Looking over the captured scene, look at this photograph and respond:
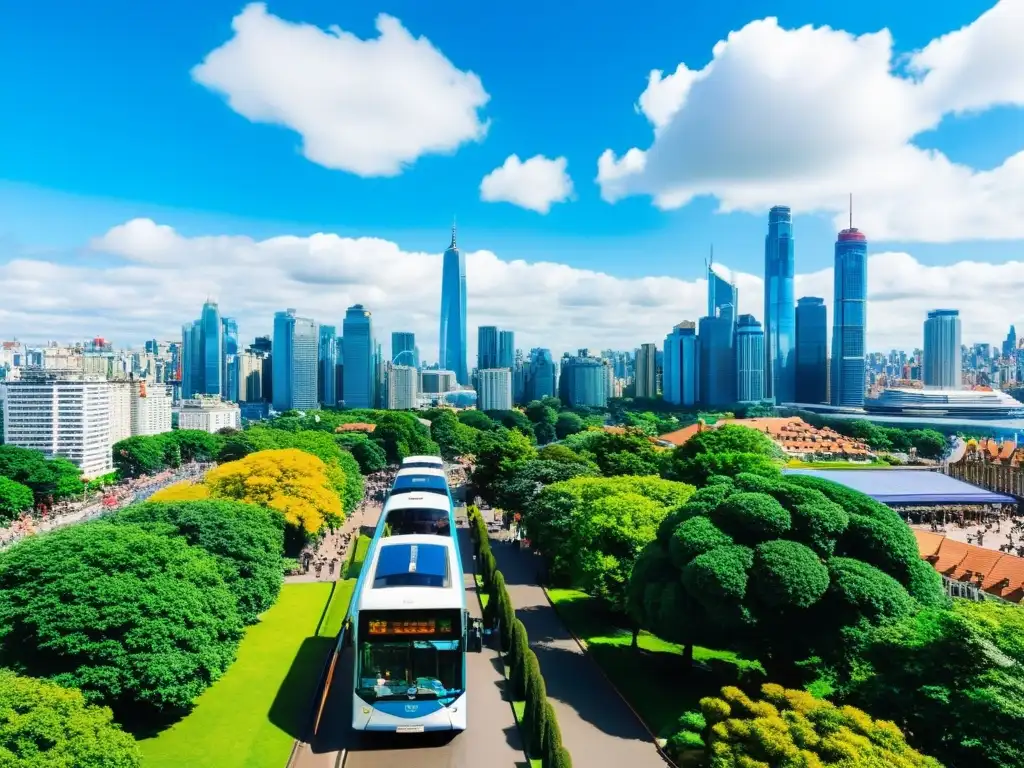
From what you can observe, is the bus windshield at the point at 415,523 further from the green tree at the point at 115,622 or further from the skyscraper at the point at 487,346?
the skyscraper at the point at 487,346

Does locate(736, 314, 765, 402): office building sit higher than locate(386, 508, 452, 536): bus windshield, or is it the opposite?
locate(736, 314, 765, 402): office building

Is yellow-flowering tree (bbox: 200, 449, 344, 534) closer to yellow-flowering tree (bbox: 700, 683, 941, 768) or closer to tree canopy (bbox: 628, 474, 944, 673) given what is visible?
tree canopy (bbox: 628, 474, 944, 673)

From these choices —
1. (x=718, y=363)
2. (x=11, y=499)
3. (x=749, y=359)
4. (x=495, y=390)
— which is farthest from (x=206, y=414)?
(x=749, y=359)

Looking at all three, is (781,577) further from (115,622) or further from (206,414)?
(206,414)

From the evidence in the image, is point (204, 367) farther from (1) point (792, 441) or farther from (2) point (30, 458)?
(1) point (792, 441)

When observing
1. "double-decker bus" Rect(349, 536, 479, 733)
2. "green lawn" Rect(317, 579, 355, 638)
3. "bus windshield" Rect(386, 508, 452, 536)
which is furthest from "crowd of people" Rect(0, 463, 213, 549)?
"double-decker bus" Rect(349, 536, 479, 733)

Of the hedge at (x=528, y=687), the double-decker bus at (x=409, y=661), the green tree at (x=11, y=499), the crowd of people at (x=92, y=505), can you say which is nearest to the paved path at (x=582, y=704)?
the hedge at (x=528, y=687)

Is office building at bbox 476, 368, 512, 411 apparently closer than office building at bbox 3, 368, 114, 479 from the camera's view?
No

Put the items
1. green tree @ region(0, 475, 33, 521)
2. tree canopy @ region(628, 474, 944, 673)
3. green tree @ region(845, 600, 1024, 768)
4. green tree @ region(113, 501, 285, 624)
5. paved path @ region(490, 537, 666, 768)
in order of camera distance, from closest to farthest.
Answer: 1. green tree @ region(845, 600, 1024, 768)
2. paved path @ region(490, 537, 666, 768)
3. tree canopy @ region(628, 474, 944, 673)
4. green tree @ region(113, 501, 285, 624)
5. green tree @ region(0, 475, 33, 521)

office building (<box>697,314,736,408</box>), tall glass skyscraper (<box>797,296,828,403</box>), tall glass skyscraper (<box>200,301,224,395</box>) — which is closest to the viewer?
office building (<box>697,314,736,408</box>)
